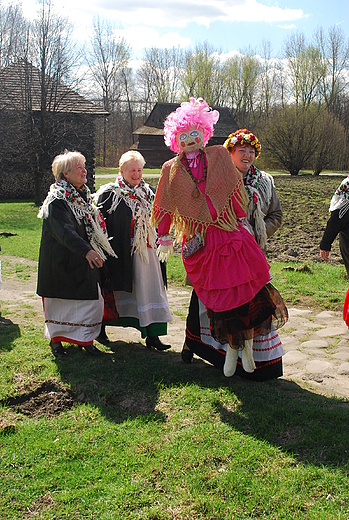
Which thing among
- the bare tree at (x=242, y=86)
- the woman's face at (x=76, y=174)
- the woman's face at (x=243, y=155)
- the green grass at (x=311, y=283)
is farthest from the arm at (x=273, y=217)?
the bare tree at (x=242, y=86)

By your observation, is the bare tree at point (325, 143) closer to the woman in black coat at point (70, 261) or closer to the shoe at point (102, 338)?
the shoe at point (102, 338)

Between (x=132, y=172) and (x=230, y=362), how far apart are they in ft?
6.85

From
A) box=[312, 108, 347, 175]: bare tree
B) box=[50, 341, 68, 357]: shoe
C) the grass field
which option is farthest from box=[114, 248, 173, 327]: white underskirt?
box=[312, 108, 347, 175]: bare tree

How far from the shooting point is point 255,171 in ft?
14.0

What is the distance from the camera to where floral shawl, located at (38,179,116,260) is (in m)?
4.64

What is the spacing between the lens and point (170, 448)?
10.2ft

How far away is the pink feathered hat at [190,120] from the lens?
3.86m

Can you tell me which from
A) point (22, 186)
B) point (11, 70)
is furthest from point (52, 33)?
point (22, 186)

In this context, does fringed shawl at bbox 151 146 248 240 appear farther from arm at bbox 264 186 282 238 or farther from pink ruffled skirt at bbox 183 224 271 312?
arm at bbox 264 186 282 238

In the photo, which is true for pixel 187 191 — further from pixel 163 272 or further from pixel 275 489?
pixel 275 489

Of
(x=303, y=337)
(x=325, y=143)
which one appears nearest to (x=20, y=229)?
(x=303, y=337)

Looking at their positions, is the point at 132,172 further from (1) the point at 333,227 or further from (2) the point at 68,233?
(1) the point at 333,227

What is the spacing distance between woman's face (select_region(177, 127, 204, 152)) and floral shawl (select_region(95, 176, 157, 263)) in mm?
1200

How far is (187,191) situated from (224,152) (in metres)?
0.41
